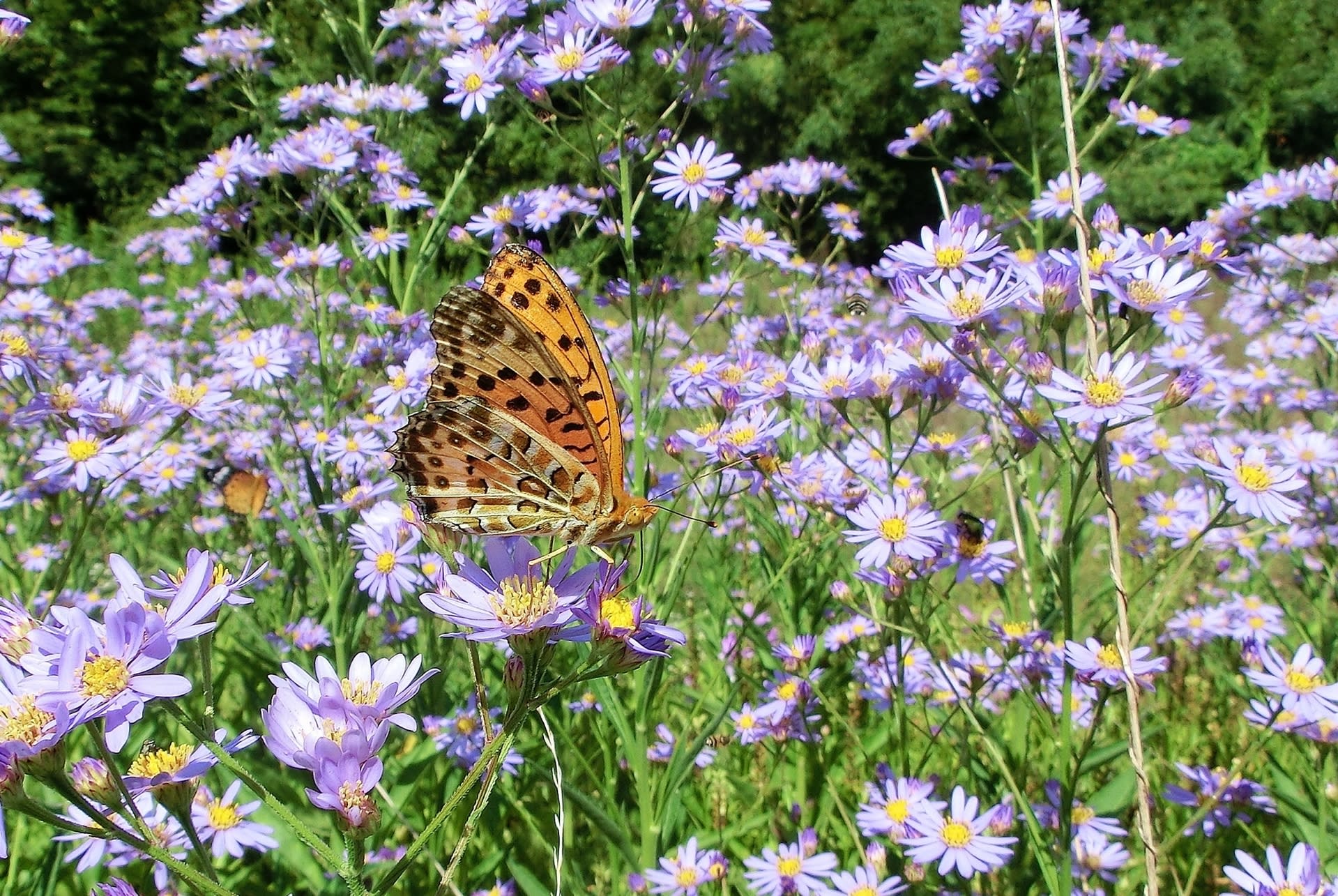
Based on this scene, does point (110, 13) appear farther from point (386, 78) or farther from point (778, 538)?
point (778, 538)

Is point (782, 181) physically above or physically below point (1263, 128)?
above

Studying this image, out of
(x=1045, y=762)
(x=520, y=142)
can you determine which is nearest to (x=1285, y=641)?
(x=1045, y=762)

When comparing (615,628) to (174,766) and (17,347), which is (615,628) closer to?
(174,766)

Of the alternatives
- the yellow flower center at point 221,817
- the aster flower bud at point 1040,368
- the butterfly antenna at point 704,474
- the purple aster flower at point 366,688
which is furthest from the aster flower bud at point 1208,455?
the yellow flower center at point 221,817

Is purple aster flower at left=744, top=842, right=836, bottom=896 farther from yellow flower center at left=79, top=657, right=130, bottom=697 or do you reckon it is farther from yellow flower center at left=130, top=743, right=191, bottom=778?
yellow flower center at left=79, top=657, right=130, bottom=697

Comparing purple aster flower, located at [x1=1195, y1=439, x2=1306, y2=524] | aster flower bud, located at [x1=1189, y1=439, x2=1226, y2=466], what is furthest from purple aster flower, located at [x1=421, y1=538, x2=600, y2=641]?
aster flower bud, located at [x1=1189, y1=439, x2=1226, y2=466]

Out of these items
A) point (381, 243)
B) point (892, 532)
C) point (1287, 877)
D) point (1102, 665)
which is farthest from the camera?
point (381, 243)

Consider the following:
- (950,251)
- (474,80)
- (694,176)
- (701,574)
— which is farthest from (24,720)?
(701,574)
